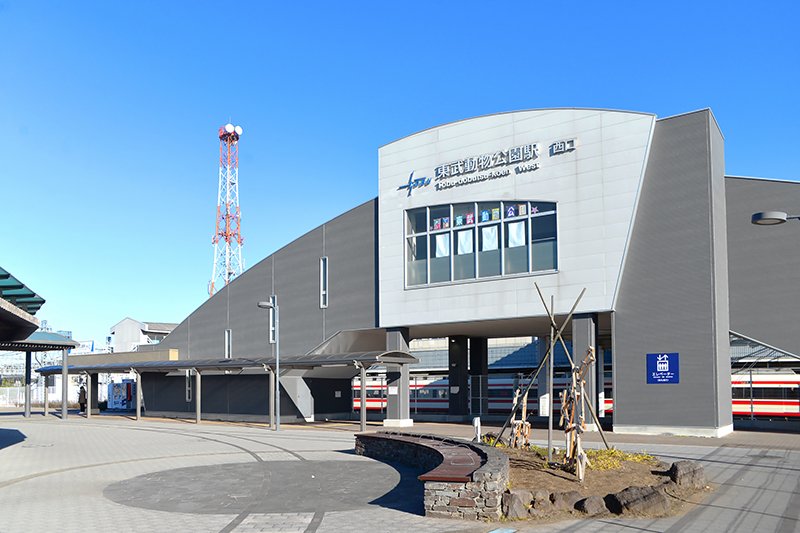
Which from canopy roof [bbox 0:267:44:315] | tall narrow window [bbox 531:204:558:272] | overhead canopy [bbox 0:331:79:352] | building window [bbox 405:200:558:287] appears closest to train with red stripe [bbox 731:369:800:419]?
tall narrow window [bbox 531:204:558:272]

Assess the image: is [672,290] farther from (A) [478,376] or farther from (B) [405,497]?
(B) [405,497]

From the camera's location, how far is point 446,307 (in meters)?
35.6

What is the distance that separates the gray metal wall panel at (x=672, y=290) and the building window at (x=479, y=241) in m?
3.75

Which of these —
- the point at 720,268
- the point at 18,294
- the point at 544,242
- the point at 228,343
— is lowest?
the point at 228,343

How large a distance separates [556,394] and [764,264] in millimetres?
15834

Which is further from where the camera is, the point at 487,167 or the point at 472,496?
the point at 487,167

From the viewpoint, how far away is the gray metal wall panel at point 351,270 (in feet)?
Result: 128

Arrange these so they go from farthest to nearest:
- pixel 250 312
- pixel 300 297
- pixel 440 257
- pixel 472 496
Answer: pixel 250 312
pixel 300 297
pixel 440 257
pixel 472 496

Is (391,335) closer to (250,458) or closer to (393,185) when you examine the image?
(393,185)

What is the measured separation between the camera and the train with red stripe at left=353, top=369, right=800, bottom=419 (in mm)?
35500

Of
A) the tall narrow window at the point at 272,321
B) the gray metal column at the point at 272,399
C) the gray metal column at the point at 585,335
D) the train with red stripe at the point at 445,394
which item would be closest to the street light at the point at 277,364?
the tall narrow window at the point at 272,321

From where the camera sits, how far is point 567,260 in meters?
31.6

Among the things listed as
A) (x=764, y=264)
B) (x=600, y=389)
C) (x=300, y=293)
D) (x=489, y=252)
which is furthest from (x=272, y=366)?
(x=764, y=264)

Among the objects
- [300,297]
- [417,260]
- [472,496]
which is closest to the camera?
[472,496]
